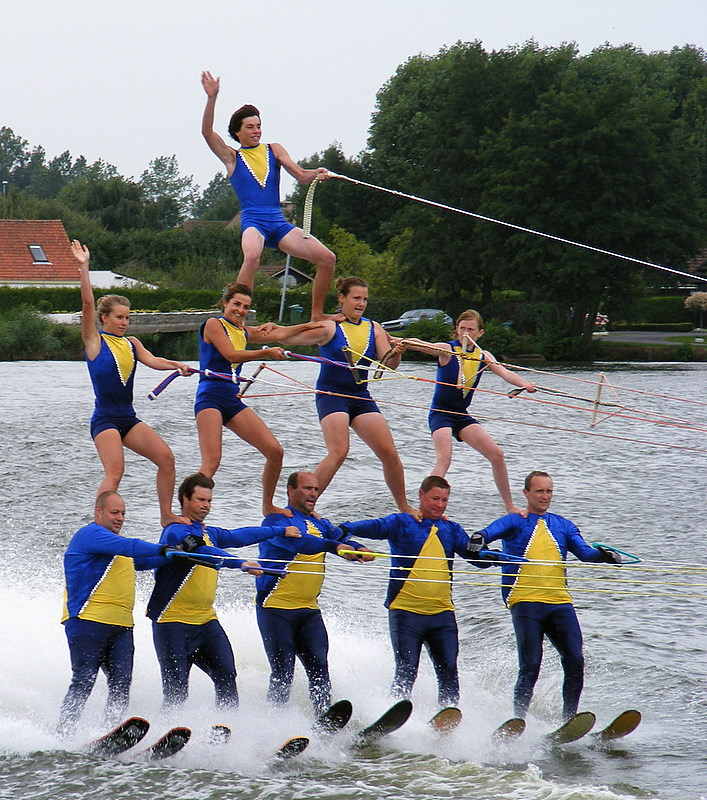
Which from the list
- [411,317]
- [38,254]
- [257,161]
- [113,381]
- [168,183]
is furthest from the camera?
[168,183]

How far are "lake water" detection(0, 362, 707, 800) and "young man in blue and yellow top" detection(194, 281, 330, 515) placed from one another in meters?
1.51

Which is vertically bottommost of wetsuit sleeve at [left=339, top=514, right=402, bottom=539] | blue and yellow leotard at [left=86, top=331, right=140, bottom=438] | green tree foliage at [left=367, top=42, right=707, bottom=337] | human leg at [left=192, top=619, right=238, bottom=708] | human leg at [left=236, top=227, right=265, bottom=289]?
human leg at [left=192, top=619, right=238, bottom=708]

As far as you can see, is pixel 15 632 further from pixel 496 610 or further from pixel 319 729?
pixel 496 610

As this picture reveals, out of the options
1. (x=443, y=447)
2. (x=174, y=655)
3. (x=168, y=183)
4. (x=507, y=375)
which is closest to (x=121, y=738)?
(x=174, y=655)

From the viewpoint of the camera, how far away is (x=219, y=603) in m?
12.9

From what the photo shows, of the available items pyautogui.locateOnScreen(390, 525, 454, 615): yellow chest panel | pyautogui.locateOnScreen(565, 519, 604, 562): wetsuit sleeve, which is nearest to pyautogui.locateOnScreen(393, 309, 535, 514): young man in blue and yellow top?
pyautogui.locateOnScreen(565, 519, 604, 562): wetsuit sleeve

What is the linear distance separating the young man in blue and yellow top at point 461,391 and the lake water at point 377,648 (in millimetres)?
853

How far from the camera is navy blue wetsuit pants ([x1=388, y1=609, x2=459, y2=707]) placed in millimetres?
8523

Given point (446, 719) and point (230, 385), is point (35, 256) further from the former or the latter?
point (446, 719)

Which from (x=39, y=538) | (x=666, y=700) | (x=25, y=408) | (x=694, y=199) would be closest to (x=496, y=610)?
(x=666, y=700)

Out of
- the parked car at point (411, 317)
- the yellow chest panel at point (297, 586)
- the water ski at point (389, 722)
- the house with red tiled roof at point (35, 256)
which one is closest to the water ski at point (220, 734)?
the yellow chest panel at point (297, 586)

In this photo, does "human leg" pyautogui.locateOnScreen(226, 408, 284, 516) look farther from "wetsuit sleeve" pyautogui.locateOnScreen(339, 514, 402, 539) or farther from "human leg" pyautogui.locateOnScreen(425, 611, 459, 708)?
"human leg" pyautogui.locateOnScreen(425, 611, 459, 708)

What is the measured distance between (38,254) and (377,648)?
148 ft

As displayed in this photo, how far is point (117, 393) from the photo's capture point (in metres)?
8.77
